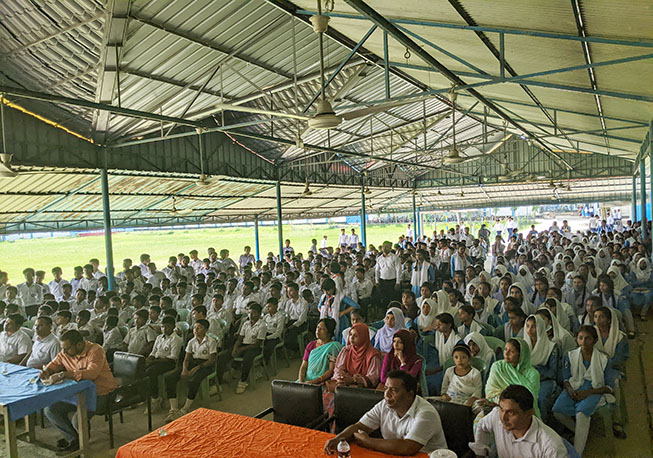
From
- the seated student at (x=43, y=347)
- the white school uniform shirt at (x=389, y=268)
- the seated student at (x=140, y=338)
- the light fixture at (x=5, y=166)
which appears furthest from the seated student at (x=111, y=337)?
the white school uniform shirt at (x=389, y=268)

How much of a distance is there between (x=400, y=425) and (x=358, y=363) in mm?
1430

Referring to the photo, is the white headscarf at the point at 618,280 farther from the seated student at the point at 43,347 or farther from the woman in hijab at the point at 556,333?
the seated student at the point at 43,347

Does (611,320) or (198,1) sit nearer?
(611,320)

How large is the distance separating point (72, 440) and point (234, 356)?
7.67 ft

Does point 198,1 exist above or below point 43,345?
above

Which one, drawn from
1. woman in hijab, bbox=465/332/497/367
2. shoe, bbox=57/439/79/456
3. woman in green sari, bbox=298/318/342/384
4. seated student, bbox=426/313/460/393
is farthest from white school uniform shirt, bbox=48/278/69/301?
woman in hijab, bbox=465/332/497/367

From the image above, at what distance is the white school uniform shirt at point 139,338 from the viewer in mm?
6406

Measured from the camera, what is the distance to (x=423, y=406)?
319cm

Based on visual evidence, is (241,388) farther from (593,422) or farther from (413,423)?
(593,422)

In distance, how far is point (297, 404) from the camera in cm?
387

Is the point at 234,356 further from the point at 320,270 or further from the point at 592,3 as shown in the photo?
the point at 592,3

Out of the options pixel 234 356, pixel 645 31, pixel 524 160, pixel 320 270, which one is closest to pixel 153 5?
pixel 234 356

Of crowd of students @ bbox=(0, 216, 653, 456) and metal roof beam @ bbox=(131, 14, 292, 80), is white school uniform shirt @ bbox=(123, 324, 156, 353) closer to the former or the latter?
crowd of students @ bbox=(0, 216, 653, 456)

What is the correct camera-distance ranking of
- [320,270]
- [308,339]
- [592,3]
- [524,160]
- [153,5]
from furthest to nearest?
[524,160]
[320,270]
[308,339]
[153,5]
[592,3]
